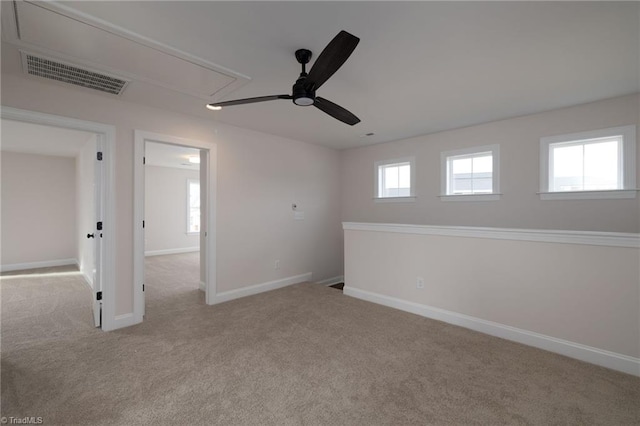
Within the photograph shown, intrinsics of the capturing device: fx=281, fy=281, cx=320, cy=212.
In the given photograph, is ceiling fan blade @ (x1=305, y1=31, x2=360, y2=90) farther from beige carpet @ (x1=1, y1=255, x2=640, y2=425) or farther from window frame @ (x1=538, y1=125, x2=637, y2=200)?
window frame @ (x1=538, y1=125, x2=637, y2=200)

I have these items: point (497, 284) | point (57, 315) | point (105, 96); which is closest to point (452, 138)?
point (497, 284)

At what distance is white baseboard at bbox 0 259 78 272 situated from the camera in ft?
18.9

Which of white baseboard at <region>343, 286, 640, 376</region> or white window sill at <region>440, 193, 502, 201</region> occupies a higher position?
white window sill at <region>440, 193, 502, 201</region>

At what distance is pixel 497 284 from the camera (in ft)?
9.74

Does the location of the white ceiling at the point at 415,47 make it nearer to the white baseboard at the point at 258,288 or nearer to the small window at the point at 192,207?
the white baseboard at the point at 258,288

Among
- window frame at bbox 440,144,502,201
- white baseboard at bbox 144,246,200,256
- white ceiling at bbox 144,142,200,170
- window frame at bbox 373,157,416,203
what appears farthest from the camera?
white baseboard at bbox 144,246,200,256

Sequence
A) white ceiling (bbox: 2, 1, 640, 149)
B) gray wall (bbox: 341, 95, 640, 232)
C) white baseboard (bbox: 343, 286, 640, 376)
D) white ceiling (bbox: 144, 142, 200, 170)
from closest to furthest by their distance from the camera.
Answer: white ceiling (bbox: 2, 1, 640, 149) → white baseboard (bbox: 343, 286, 640, 376) → gray wall (bbox: 341, 95, 640, 232) → white ceiling (bbox: 144, 142, 200, 170)

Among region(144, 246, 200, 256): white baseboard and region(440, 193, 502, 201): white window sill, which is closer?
region(440, 193, 502, 201): white window sill

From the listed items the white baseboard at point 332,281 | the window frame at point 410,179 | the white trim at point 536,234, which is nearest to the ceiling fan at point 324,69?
the white trim at point 536,234

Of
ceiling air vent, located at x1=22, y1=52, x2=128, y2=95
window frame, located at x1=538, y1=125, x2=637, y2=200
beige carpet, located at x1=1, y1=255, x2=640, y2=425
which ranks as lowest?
beige carpet, located at x1=1, y1=255, x2=640, y2=425

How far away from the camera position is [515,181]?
12.5 ft

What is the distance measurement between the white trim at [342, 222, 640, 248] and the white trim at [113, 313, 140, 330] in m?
3.20

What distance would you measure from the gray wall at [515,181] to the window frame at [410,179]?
0.07 meters

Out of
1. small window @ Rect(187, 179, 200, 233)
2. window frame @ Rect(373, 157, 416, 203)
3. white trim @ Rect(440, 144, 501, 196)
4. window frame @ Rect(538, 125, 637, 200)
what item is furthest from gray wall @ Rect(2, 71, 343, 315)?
small window @ Rect(187, 179, 200, 233)
